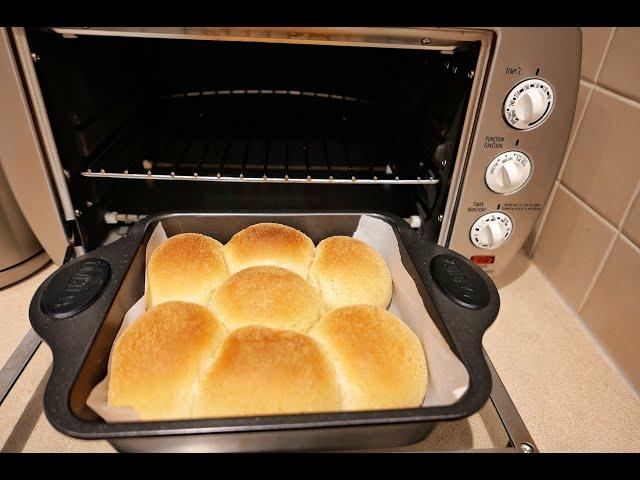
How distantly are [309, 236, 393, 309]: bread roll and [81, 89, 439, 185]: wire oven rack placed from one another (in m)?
0.19

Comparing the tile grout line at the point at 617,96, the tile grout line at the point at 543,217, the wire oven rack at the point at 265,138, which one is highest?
the tile grout line at the point at 617,96

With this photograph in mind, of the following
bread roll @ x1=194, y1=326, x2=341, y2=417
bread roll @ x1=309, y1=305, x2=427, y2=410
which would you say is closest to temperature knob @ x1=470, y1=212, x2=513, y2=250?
bread roll @ x1=309, y1=305, x2=427, y2=410

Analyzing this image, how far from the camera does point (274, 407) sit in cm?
43

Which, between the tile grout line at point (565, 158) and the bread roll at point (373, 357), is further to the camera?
the tile grout line at point (565, 158)

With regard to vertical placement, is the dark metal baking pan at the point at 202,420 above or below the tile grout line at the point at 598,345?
above

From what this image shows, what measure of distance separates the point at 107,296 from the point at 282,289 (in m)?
0.21

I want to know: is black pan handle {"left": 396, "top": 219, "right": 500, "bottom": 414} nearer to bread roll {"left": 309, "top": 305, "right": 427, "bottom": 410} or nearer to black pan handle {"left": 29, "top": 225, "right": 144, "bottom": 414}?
bread roll {"left": 309, "top": 305, "right": 427, "bottom": 410}

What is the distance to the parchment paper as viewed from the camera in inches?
18.2

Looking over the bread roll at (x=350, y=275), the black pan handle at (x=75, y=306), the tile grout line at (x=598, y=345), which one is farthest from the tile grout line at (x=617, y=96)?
the black pan handle at (x=75, y=306)

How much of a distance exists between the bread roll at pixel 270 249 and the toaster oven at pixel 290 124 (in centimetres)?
9

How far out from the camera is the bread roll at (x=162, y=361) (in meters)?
0.45

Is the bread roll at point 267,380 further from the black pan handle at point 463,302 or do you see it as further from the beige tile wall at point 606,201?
the beige tile wall at point 606,201

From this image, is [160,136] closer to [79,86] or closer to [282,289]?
[79,86]
